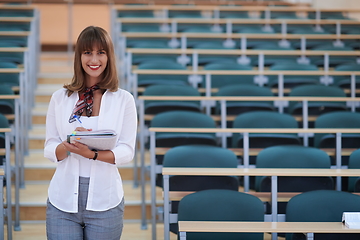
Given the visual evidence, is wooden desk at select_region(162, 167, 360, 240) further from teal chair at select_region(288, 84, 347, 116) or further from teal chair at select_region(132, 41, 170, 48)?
teal chair at select_region(132, 41, 170, 48)

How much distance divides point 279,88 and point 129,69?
4.52 ft

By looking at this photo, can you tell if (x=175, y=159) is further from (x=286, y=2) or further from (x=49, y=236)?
(x=286, y=2)

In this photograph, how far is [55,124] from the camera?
5.24ft

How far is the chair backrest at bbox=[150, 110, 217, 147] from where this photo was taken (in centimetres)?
323

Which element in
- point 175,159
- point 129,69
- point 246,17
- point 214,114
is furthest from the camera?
point 246,17

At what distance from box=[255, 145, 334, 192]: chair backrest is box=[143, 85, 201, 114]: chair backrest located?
106 cm

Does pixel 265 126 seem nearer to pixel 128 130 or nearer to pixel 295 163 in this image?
pixel 295 163

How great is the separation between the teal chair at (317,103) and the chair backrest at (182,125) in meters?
0.94

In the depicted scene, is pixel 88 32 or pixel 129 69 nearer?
pixel 88 32

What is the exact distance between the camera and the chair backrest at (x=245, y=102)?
3.79 m

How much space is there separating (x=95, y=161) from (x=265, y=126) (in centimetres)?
196

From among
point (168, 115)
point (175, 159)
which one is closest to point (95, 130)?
point (175, 159)

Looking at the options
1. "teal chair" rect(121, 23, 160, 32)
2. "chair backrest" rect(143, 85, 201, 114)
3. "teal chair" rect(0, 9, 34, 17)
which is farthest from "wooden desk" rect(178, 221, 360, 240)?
"teal chair" rect(0, 9, 34, 17)

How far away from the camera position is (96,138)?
4.91 feet
